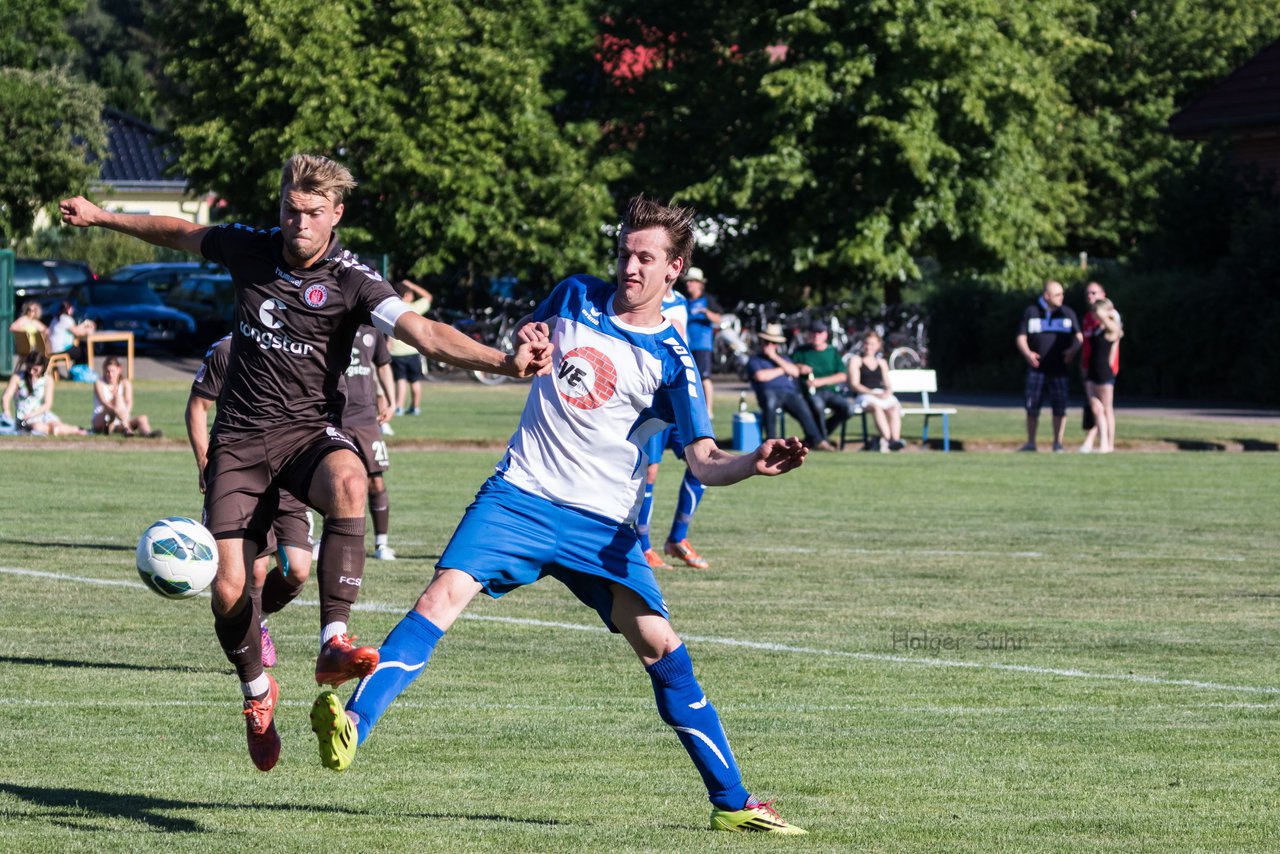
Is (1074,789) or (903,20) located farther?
(903,20)

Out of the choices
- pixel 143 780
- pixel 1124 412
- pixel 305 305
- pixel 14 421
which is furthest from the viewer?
pixel 1124 412

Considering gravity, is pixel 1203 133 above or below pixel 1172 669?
above

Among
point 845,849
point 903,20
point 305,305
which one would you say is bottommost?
point 845,849

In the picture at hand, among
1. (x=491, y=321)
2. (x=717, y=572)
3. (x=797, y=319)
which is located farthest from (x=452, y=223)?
(x=717, y=572)

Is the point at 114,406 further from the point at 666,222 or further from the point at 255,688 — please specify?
the point at 666,222

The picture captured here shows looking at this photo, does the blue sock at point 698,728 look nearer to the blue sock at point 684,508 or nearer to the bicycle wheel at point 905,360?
the blue sock at point 684,508

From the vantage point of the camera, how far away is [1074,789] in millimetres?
6645

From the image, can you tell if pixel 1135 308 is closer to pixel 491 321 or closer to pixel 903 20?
pixel 903 20

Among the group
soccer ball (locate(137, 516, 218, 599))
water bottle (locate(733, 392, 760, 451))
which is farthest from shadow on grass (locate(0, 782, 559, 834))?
water bottle (locate(733, 392, 760, 451))

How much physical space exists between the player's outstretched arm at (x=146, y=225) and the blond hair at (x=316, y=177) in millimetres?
554

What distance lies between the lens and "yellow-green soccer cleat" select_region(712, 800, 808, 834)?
234 inches

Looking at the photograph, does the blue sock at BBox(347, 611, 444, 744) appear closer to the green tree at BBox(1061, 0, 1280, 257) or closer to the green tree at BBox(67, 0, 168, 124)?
the green tree at BBox(1061, 0, 1280, 257)

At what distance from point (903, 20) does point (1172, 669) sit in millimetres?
35147

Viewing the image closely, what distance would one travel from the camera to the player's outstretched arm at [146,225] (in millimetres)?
7316
